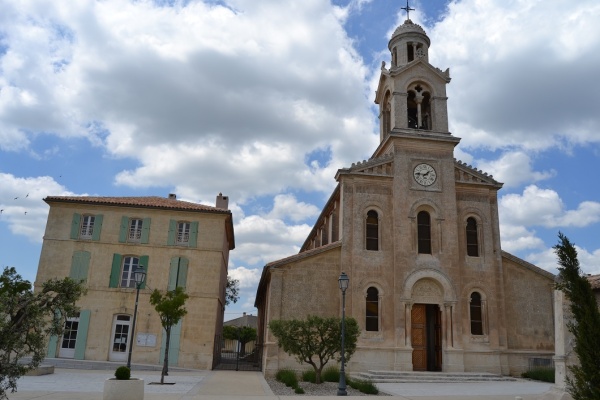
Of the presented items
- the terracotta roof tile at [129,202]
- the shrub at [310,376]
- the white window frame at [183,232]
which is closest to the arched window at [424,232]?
the shrub at [310,376]

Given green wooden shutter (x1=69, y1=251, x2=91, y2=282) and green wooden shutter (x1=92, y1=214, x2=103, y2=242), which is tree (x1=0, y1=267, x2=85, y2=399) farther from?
green wooden shutter (x1=92, y1=214, x2=103, y2=242)

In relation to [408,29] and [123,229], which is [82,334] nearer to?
[123,229]

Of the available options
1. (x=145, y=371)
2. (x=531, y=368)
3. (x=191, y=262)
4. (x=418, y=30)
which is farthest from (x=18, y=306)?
(x=418, y=30)

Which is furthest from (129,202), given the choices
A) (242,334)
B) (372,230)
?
(242,334)

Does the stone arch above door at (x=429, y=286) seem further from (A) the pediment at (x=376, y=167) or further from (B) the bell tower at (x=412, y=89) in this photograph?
(B) the bell tower at (x=412, y=89)

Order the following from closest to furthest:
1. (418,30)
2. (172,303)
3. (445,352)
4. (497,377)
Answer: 1. (172,303)
2. (497,377)
3. (445,352)
4. (418,30)

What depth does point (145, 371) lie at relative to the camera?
2223 cm

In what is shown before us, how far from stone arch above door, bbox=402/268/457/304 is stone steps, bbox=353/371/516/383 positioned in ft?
12.1

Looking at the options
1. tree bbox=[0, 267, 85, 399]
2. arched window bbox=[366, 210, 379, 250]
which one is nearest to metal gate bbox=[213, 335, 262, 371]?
arched window bbox=[366, 210, 379, 250]

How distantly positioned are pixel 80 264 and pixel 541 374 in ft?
78.7

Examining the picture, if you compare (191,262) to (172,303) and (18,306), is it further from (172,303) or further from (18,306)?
(18,306)

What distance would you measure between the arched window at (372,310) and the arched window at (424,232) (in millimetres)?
3548

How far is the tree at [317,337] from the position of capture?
18.5 meters

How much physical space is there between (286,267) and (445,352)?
8956mm
